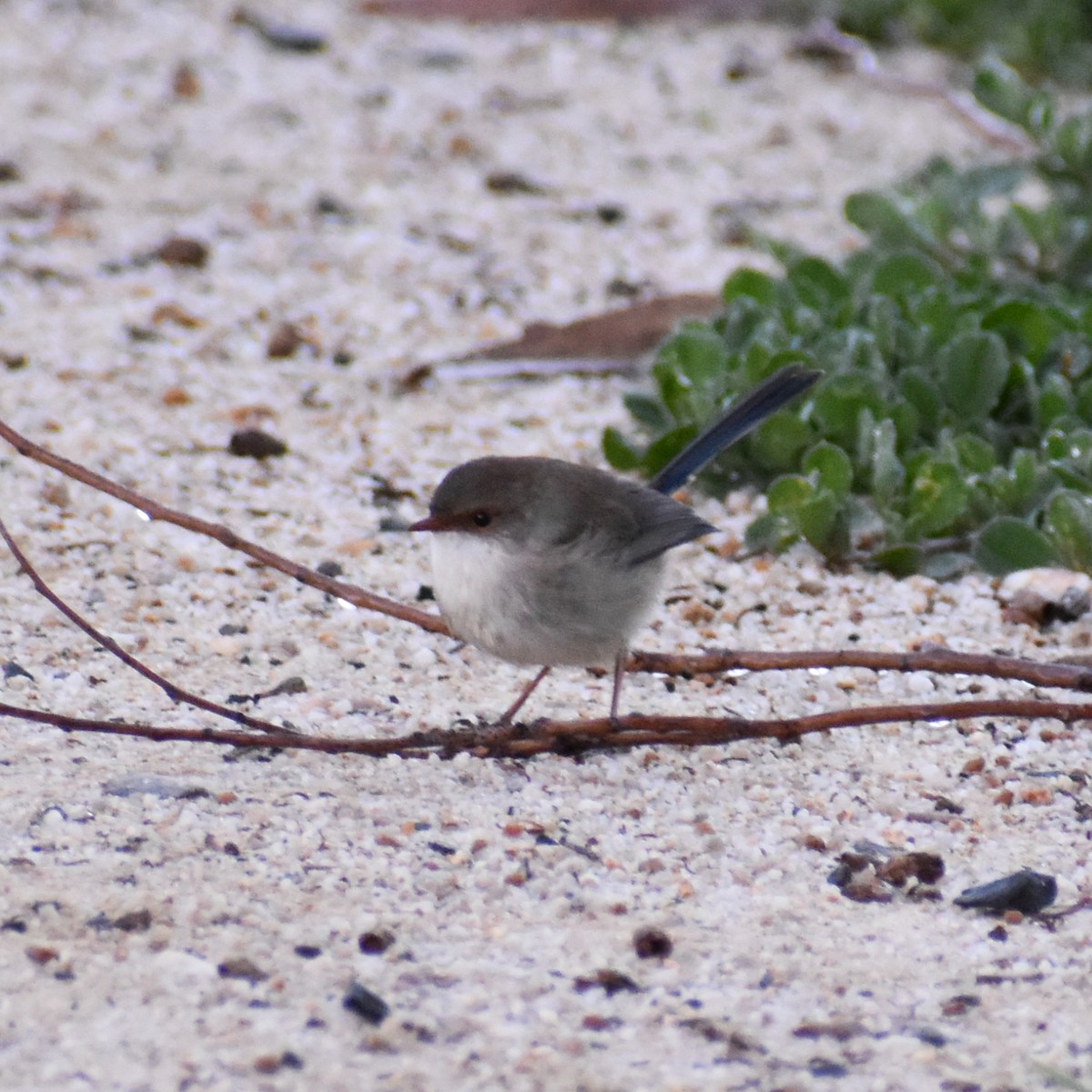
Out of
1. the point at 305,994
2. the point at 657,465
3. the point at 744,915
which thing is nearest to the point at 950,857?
the point at 744,915

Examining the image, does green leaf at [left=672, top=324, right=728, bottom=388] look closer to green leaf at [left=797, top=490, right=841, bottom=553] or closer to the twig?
green leaf at [left=797, top=490, right=841, bottom=553]

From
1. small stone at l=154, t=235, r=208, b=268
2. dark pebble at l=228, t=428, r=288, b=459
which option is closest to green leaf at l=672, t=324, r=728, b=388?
dark pebble at l=228, t=428, r=288, b=459

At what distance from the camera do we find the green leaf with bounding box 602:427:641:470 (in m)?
5.20

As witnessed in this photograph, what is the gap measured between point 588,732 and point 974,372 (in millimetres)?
1966

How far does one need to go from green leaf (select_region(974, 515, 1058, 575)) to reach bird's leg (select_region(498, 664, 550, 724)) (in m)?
1.38

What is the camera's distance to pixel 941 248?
600 cm

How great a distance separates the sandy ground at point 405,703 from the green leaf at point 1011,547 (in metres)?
0.09

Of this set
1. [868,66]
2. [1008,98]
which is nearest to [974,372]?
[1008,98]

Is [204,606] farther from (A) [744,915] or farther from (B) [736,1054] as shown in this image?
(B) [736,1054]

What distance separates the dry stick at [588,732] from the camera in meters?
3.57

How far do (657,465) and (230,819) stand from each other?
2.22m

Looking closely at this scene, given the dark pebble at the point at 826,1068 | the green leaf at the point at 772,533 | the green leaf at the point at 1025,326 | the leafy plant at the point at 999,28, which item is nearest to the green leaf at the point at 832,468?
the green leaf at the point at 772,533

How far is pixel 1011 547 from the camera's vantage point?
468 centimetres

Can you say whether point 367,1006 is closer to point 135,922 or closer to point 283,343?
point 135,922
